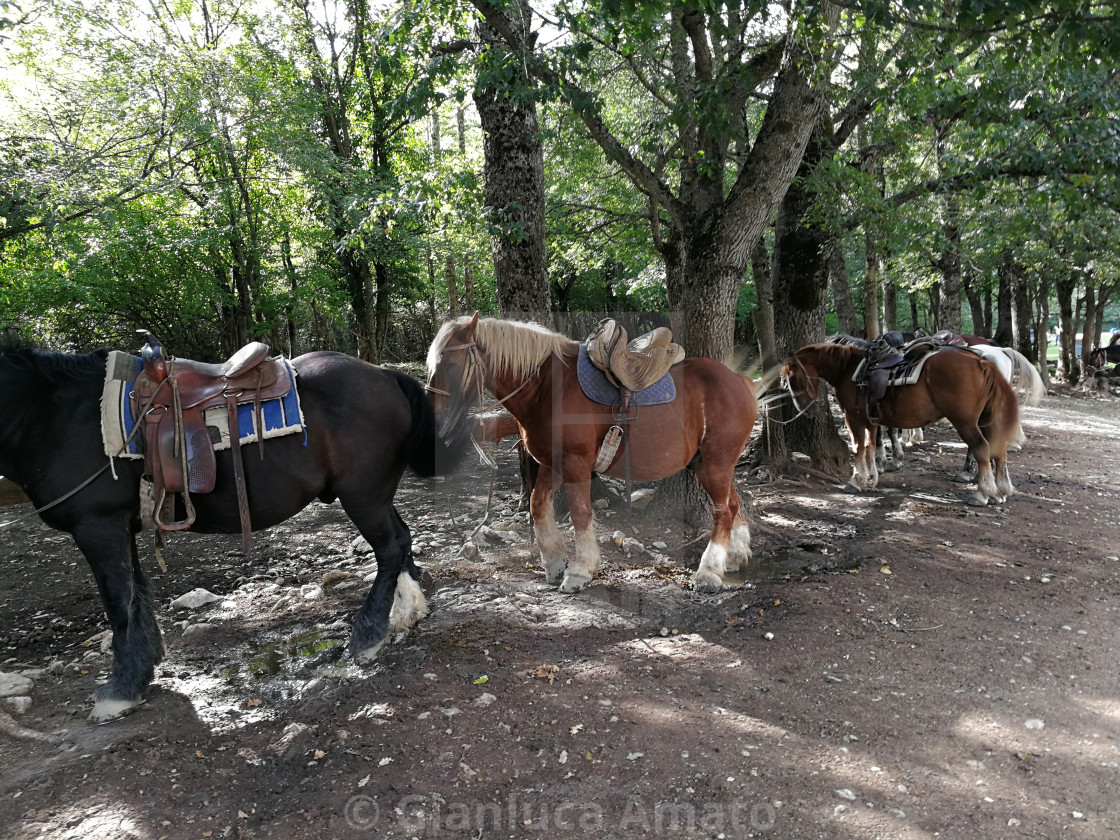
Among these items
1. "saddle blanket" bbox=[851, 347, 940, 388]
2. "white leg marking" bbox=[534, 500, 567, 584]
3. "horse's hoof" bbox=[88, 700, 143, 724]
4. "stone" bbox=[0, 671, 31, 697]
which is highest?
"saddle blanket" bbox=[851, 347, 940, 388]

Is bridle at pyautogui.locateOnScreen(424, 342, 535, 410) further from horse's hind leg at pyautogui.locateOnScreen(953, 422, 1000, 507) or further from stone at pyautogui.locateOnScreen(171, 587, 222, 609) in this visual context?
horse's hind leg at pyautogui.locateOnScreen(953, 422, 1000, 507)

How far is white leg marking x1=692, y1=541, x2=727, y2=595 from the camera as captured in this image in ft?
15.3

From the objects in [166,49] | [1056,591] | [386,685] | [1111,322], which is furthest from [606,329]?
[1111,322]

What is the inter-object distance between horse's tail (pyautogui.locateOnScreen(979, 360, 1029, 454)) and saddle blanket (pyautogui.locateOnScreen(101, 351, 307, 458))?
7.13 m

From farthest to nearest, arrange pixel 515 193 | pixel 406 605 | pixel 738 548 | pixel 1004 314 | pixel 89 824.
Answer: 1. pixel 1004 314
2. pixel 515 193
3. pixel 738 548
4. pixel 406 605
5. pixel 89 824

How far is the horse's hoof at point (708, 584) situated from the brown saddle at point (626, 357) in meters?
1.48

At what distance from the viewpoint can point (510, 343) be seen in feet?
14.5

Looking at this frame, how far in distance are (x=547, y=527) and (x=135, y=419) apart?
9.07 ft

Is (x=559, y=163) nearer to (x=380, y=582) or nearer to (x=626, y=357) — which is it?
(x=626, y=357)

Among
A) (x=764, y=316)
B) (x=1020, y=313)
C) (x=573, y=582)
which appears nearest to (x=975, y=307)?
(x=1020, y=313)

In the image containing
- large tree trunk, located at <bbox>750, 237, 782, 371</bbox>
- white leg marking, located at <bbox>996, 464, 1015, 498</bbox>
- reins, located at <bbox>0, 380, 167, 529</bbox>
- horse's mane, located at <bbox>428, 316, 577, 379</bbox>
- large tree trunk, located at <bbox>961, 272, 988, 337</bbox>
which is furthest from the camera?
large tree trunk, located at <bbox>961, 272, 988, 337</bbox>

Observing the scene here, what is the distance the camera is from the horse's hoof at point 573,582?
15.3 feet

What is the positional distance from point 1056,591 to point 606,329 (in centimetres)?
380

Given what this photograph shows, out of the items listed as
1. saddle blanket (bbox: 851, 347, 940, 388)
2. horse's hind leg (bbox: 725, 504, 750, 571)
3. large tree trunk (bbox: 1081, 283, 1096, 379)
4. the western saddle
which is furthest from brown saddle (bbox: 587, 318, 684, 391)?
large tree trunk (bbox: 1081, 283, 1096, 379)
